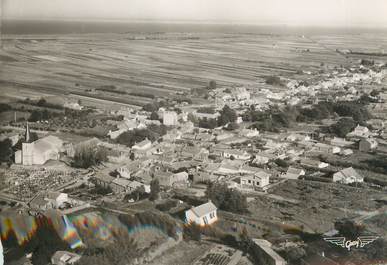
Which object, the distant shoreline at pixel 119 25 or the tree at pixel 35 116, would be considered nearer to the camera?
the distant shoreline at pixel 119 25

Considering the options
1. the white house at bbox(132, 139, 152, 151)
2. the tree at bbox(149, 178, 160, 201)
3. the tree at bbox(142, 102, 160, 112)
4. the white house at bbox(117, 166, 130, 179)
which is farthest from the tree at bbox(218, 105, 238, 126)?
the tree at bbox(149, 178, 160, 201)

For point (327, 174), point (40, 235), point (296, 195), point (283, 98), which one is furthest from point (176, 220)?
point (283, 98)

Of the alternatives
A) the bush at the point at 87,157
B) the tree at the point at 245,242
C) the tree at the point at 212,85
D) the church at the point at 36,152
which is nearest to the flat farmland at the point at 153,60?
the tree at the point at 212,85

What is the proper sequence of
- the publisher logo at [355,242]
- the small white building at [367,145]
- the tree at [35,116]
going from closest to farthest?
the publisher logo at [355,242] → the small white building at [367,145] → the tree at [35,116]

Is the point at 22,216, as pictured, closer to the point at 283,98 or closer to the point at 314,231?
the point at 314,231

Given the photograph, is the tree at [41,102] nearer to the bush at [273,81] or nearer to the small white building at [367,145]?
the small white building at [367,145]

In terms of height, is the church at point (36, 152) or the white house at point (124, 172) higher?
the church at point (36, 152)

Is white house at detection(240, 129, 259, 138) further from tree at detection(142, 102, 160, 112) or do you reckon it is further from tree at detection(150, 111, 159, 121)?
tree at detection(142, 102, 160, 112)
